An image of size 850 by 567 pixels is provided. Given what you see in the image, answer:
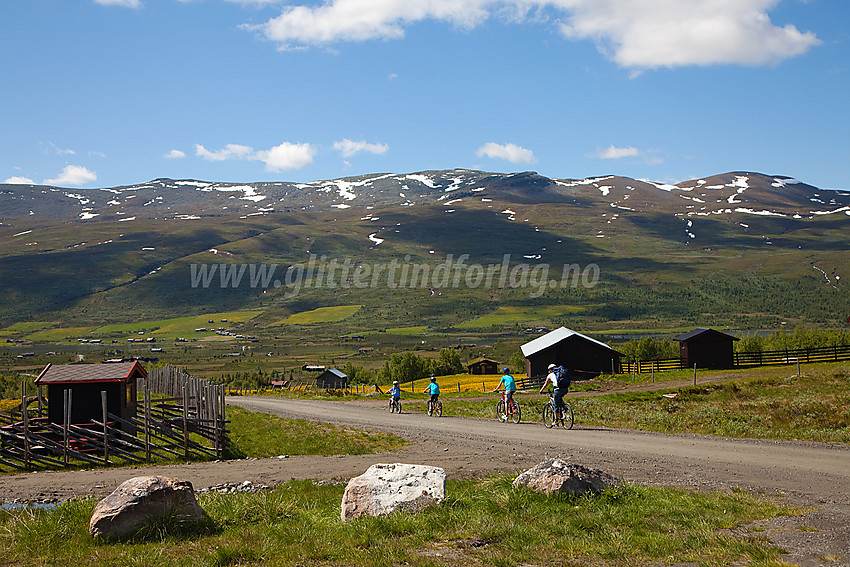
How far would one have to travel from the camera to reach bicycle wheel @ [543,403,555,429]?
2495 centimetres

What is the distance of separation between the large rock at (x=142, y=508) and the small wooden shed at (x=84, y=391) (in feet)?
54.7

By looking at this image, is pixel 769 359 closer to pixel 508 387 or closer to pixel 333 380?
pixel 508 387

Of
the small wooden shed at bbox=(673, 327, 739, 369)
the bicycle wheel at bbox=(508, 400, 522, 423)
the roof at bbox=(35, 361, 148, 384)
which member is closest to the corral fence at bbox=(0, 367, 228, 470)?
the roof at bbox=(35, 361, 148, 384)

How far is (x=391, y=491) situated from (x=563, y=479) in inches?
112

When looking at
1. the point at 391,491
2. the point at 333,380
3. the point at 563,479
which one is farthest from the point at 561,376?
the point at 333,380

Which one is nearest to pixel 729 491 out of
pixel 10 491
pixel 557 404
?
pixel 557 404

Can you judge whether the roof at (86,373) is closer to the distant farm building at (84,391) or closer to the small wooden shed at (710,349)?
the distant farm building at (84,391)

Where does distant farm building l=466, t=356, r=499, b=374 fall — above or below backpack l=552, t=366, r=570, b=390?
below

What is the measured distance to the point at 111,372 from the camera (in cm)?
2609

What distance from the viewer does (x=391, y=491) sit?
1080cm

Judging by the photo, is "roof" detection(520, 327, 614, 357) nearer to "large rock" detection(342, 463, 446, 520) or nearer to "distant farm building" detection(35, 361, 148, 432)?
"distant farm building" detection(35, 361, 148, 432)

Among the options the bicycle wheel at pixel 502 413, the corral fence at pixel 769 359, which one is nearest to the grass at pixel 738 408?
the bicycle wheel at pixel 502 413

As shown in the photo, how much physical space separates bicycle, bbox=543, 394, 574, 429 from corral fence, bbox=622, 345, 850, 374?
110 ft

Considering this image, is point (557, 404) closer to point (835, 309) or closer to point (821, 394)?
point (821, 394)
